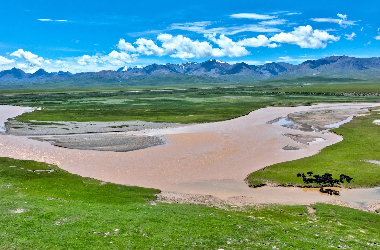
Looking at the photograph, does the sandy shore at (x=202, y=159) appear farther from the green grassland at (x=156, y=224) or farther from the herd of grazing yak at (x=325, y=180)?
the green grassland at (x=156, y=224)

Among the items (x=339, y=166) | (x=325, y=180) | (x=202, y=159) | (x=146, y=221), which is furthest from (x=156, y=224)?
(x=339, y=166)

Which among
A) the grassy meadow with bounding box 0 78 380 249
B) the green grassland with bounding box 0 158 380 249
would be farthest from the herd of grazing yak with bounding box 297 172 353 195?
the green grassland with bounding box 0 158 380 249

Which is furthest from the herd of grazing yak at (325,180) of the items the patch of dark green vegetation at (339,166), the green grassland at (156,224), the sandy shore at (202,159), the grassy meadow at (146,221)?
the green grassland at (156,224)

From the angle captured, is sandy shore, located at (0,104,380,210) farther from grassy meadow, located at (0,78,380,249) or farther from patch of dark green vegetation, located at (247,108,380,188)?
grassy meadow, located at (0,78,380,249)

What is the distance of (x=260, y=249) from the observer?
2014 cm

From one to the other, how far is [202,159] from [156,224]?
29.7 metres

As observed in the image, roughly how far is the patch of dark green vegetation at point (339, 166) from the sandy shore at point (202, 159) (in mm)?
2330

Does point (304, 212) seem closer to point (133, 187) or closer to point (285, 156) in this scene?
point (133, 187)

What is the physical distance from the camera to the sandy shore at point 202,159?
37.6 meters

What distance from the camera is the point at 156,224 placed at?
24.3 m

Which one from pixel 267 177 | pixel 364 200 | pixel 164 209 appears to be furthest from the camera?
pixel 267 177

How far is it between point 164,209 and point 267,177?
1900 cm

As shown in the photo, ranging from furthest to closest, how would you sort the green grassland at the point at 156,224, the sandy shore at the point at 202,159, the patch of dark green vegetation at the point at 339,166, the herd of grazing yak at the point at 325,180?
the patch of dark green vegetation at the point at 339,166 → the herd of grazing yak at the point at 325,180 → the sandy shore at the point at 202,159 → the green grassland at the point at 156,224

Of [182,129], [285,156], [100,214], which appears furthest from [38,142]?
[285,156]
